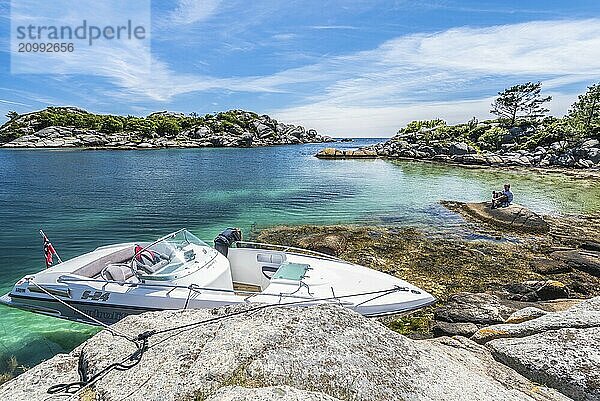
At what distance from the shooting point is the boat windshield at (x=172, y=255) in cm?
989

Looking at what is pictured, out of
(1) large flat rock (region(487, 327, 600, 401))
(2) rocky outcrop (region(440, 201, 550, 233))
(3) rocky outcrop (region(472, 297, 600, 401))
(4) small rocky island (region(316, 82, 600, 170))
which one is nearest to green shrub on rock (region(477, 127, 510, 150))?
(4) small rocky island (region(316, 82, 600, 170))

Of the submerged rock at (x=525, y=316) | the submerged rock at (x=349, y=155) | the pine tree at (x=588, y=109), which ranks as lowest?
the submerged rock at (x=525, y=316)

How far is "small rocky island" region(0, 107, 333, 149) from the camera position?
4727 inches

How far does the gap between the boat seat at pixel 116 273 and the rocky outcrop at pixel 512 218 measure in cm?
2106

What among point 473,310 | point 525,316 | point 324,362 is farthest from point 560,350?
point 473,310

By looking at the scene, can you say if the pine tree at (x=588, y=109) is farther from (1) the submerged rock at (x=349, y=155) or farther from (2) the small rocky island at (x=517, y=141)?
(1) the submerged rock at (x=349, y=155)

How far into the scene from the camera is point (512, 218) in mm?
22250

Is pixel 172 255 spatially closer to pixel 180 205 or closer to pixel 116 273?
pixel 116 273

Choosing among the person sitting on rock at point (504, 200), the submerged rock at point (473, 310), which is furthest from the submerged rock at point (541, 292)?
the person sitting on rock at point (504, 200)

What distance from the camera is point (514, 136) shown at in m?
84.4

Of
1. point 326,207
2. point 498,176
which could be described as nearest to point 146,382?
point 326,207

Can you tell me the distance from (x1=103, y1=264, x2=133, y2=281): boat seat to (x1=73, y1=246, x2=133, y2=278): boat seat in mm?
695

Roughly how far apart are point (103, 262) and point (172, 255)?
2786mm

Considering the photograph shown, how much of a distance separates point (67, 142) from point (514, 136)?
433ft
